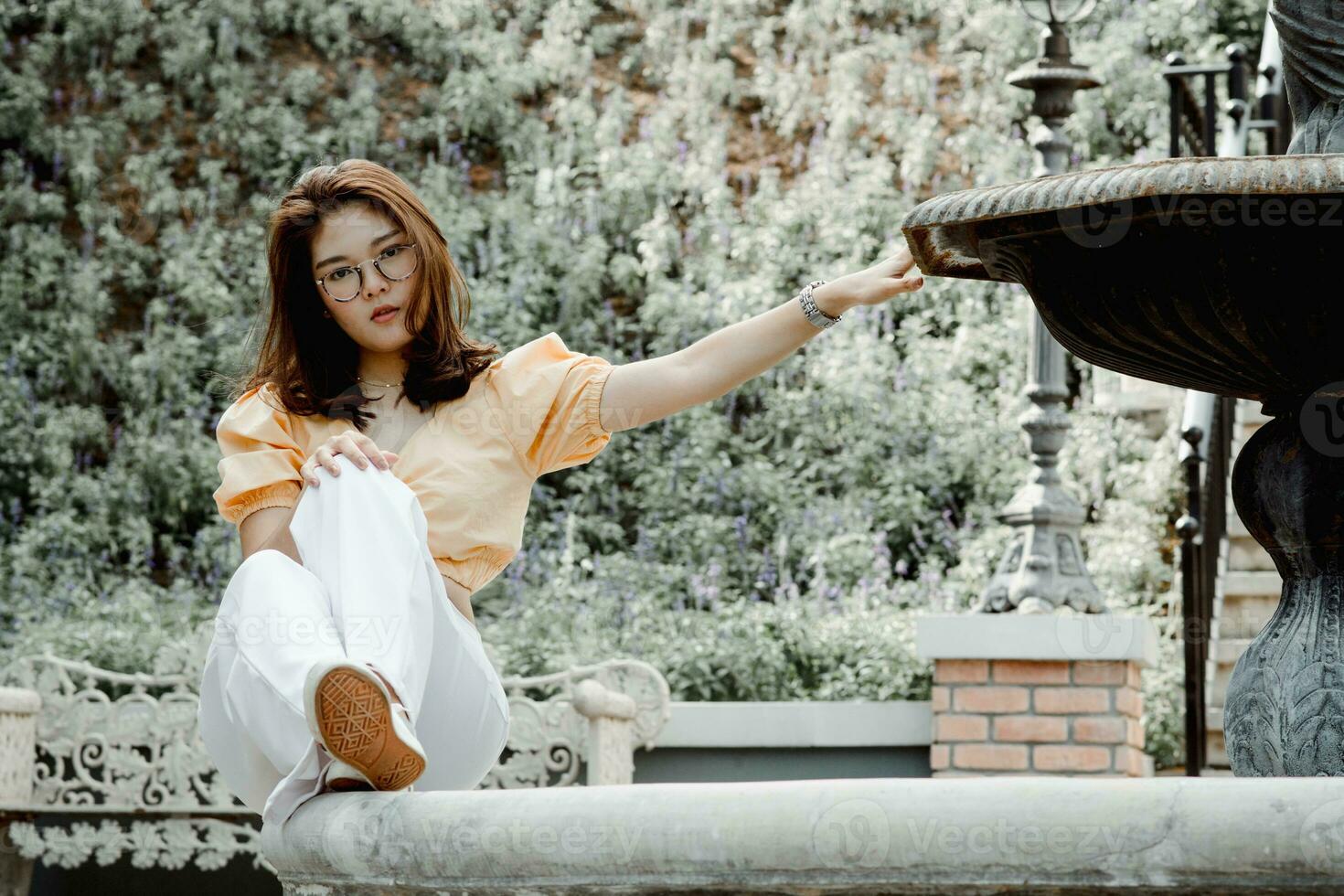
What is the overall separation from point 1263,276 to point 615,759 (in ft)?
8.16

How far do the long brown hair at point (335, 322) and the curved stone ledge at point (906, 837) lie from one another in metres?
1.02

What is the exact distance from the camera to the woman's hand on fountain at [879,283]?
233 cm

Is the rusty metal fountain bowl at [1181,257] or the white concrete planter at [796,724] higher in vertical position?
the rusty metal fountain bowl at [1181,257]

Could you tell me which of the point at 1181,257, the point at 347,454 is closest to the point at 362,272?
the point at 347,454

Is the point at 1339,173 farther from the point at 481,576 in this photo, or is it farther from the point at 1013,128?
the point at 1013,128

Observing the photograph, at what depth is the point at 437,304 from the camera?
262 cm

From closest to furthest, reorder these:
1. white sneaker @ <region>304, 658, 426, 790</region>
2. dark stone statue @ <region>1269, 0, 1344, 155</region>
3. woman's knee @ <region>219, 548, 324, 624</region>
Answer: white sneaker @ <region>304, 658, 426, 790</region>
woman's knee @ <region>219, 548, 324, 624</region>
dark stone statue @ <region>1269, 0, 1344, 155</region>

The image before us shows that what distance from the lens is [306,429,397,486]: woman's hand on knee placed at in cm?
218

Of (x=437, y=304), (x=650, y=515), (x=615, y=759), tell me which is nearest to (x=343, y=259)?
(x=437, y=304)

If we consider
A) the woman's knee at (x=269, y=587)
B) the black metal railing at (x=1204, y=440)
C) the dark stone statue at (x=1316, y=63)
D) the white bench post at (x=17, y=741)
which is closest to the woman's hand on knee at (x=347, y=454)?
the woman's knee at (x=269, y=587)

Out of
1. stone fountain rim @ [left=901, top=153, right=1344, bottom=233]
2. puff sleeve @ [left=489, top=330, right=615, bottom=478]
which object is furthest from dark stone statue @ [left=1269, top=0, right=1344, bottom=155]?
puff sleeve @ [left=489, top=330, right=615, bottom=478]

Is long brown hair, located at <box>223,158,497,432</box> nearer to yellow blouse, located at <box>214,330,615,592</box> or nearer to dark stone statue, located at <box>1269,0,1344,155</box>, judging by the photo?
yellow blouse, located at <box>214,330,615,592</box>

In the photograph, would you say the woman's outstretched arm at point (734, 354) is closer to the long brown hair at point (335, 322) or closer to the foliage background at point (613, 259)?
the long brown hair at point (335, 322)

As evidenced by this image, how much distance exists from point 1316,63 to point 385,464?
4.96ft
